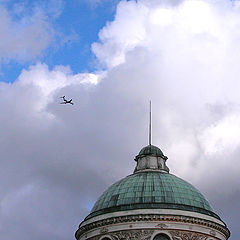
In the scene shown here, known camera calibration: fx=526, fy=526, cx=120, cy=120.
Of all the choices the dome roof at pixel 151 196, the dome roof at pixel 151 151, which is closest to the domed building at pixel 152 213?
the dome roof at pixel 151 196

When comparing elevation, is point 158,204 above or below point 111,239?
above

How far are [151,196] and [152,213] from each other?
2.31m

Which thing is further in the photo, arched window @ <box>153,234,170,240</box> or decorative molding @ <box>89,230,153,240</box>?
arched window @ <box>153,234,170,240</box>

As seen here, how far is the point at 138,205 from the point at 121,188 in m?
3.67

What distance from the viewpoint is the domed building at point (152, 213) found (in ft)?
155

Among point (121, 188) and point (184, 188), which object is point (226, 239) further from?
point (121, 188)

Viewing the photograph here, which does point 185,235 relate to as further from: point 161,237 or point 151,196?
point 151,196

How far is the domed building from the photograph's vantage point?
47.2 meters

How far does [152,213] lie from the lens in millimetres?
47375

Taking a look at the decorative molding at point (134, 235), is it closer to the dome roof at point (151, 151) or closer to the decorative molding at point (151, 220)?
the decorative molding at point (151, 220)

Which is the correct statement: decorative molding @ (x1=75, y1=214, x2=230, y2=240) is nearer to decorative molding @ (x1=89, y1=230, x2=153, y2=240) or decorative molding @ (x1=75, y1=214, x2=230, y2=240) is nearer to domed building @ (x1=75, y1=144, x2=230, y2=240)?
domed building @ (x1=75, y1=144, x2=230, y2=240)

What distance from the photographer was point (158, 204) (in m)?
48.2

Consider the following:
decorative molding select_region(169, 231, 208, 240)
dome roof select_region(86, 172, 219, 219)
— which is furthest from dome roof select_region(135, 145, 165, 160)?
decorative molding select_region(169, 231, 208, 240)

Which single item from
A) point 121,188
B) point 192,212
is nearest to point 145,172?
point 121,188
